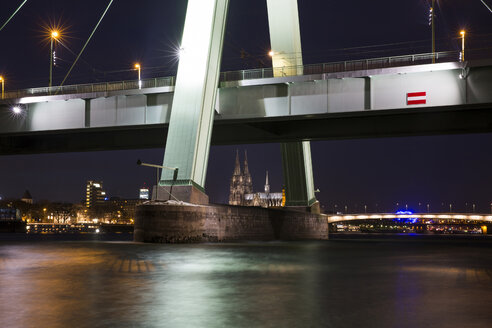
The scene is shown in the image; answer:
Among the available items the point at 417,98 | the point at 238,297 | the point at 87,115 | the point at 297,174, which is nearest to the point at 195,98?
the point at 87,115

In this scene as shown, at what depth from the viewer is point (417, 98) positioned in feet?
115

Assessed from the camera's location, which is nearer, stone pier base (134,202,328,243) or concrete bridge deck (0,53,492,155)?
stone pier base (134,202,328,243)

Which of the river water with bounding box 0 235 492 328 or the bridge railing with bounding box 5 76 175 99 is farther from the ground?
the bridge railing with bounding box 5 76 175 99

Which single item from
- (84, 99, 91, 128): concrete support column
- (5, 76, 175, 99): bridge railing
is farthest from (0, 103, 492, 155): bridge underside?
(5, 76, 175, 99): bridge railing

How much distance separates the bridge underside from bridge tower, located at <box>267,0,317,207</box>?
15.1 ft

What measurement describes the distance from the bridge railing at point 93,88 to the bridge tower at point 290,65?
28.3 feet

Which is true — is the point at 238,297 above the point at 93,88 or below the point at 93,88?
below

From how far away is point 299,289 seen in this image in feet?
38.2

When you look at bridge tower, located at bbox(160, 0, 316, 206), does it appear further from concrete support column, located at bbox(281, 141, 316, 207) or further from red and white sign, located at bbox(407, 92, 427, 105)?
concrete support column, located at bbox(281, 141, 316, 207)

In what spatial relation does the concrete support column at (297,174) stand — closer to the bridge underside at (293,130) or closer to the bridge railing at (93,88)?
the bridge underside at (293,130)

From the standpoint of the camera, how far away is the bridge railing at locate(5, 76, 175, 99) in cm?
4131

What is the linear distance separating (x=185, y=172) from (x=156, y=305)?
81.1 ft

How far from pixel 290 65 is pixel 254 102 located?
1005 cm

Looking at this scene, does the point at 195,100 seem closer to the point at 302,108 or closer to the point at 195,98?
the point at 195,98
